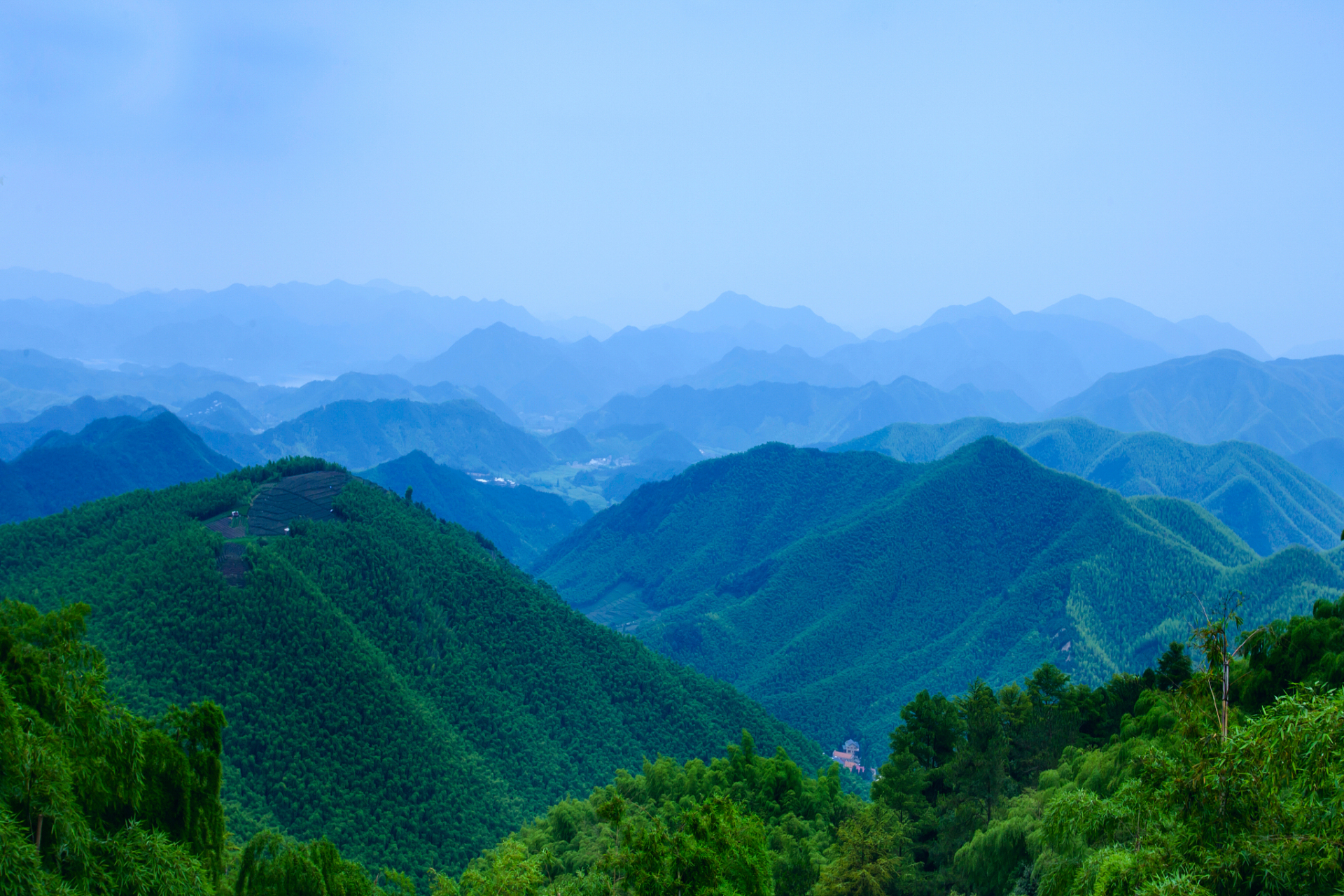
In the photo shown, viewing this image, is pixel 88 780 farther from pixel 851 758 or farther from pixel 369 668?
pixel 851 758

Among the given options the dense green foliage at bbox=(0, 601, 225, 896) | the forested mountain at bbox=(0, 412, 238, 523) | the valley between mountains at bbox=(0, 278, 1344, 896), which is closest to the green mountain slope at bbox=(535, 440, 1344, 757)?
the valley between mountains at bbox=(0, 278, 1344, 896)

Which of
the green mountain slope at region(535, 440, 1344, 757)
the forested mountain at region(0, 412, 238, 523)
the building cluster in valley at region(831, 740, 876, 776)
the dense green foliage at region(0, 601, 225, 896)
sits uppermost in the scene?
the forested mountain at region(0, 412, 238, 523)

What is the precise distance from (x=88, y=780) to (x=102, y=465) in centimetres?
18323

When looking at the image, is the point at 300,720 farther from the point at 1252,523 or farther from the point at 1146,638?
the point at 1252,523

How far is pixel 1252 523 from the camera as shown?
17712 centimetres

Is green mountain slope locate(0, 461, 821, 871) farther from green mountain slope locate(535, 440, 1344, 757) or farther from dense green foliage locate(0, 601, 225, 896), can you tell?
green mountain slope locate(535, 440, 1344, 757)

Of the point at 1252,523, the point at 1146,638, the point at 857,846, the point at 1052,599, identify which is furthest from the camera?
the point at 1252,523

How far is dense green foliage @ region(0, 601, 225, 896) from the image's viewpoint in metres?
13.1

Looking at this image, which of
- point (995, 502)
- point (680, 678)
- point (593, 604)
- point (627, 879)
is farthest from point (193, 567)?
point (995, 502)

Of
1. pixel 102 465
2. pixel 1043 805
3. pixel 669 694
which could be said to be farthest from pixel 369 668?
pixel 102 465

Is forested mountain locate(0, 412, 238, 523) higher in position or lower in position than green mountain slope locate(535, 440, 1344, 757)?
higher

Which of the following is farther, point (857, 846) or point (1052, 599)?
point (1052, 599)

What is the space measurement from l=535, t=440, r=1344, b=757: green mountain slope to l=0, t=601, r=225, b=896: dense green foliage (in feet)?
258

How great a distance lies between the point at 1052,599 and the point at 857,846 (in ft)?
255
